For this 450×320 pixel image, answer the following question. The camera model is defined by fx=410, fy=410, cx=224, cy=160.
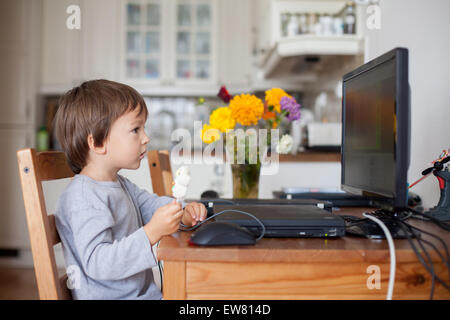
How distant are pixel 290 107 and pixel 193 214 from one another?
508mm

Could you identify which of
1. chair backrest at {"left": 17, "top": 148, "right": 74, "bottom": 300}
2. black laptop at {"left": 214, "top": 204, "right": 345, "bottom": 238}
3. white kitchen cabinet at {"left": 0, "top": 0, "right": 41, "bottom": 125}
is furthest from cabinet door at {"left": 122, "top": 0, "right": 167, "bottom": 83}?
black laptop at {"left": 214, "top": 204, "right": 345, "bottom": 238}

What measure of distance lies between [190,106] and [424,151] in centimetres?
309

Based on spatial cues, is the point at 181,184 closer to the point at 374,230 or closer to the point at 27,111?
the point at 374,230

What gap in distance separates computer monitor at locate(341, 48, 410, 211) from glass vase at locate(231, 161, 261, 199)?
1.03 feet

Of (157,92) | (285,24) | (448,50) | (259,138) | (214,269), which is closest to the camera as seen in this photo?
(214,269)

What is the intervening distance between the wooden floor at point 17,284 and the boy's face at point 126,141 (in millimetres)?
1960

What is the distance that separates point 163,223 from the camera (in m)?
0.68

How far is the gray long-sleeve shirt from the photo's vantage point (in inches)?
27.3

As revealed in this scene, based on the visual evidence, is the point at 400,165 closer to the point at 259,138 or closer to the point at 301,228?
the point at 301,228

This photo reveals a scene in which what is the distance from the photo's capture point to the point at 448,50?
3.56 feet

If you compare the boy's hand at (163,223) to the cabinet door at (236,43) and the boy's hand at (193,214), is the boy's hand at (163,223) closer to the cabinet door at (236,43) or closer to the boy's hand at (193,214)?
the boy's hand at (193,214)

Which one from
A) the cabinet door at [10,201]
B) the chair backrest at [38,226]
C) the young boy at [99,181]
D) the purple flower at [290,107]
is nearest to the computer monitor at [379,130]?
the purple flower at [290,107]

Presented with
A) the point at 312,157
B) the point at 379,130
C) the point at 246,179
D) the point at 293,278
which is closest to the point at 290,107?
the point at 246,179
